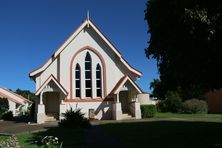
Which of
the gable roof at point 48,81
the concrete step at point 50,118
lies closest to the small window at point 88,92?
the gable roof at point 48,81

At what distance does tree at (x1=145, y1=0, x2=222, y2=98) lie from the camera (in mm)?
13688

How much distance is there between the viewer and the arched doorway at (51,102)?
1443 inches

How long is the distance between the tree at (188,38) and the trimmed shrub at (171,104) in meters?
34.5

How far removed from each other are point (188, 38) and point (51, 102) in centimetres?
2472

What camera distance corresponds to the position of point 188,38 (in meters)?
14.3

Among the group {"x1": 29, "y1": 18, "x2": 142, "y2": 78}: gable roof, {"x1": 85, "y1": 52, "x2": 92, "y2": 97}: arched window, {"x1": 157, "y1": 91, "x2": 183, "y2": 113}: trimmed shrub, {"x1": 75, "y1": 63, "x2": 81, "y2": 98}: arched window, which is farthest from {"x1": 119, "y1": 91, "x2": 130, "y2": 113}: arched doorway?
{"x1": 157, "y1": 91, "x2": 183, "y2": 113}: trimmed shrub

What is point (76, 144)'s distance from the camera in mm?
15281

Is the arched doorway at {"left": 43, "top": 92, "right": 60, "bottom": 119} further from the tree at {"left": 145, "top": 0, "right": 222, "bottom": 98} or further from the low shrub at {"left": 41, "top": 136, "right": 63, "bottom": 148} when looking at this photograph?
the low shrub at {"left": 41, "top": 136, "right": 63, "bottom": 148}

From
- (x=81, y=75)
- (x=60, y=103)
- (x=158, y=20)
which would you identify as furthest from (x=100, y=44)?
(x=158, y=20)

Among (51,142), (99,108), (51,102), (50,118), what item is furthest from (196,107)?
(51,142)

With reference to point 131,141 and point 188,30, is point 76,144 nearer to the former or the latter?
point 131,141

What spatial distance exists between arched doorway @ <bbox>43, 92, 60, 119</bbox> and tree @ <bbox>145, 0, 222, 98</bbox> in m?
20.6

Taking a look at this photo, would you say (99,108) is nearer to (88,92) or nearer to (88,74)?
(88,92)

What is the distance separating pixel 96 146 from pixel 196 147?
391cm
